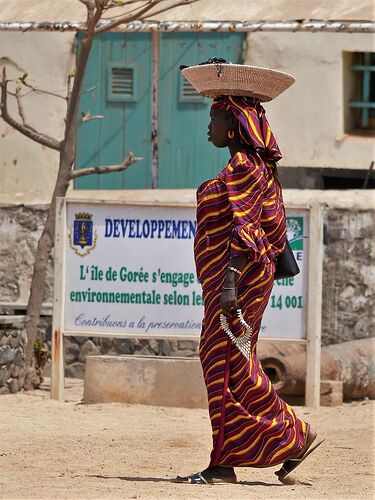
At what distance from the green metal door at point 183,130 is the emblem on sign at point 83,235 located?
3.06 m

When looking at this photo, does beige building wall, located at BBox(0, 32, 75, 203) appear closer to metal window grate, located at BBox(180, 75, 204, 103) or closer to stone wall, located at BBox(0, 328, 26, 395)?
metal window grate, located at BBox(180, 75, 204, 103)

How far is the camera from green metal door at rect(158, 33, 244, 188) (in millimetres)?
12289

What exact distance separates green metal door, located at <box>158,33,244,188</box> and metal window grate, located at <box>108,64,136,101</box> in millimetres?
297

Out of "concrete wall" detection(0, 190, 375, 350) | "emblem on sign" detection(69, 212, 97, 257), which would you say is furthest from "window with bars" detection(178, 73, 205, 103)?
"emblem on sign" detection(69, 212, 97, 257)

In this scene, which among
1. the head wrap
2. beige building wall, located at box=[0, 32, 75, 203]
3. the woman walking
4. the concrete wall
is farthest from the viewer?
beige building wall, located at box=[0, 32, 75, 203]

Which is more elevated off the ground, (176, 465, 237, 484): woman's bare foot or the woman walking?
A: the woman walking

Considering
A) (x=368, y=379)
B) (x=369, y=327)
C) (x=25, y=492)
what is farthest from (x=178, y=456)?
(x=369, y=327)

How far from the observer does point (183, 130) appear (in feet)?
40.5

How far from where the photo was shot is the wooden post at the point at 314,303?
9.45 m

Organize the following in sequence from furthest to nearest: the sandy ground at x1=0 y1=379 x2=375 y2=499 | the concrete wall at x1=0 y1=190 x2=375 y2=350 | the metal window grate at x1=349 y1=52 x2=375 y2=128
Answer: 1. the metal window grate at x1=349 y1=52 x2=375 y2=128
2. the concrete wall at x1=0 y1=190 x2=375 y2=350
3. the sandy ground at x1=0 y1=379 x2=375 y2=499

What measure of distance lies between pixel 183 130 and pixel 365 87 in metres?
1.90

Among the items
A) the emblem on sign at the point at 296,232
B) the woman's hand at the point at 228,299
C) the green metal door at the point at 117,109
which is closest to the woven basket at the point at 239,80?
the woman's hand at the point at 228,299

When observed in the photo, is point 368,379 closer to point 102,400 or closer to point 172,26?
point 102,400

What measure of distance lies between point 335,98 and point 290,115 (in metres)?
0.48
